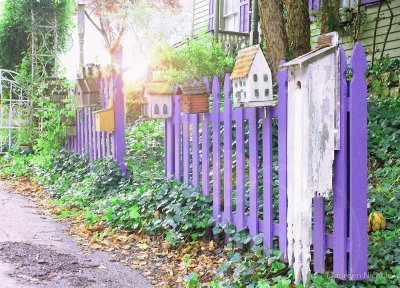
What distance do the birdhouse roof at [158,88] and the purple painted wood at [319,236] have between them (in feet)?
8.14

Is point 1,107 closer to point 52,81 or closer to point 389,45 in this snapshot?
point 52,81

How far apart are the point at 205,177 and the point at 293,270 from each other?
1.57m

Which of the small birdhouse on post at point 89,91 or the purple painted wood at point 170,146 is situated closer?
the purple painted wood at point 170,146

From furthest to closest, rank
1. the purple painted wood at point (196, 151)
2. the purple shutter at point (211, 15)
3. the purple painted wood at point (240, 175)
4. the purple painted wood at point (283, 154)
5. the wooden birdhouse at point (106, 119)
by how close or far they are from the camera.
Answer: the purple shutter at point (211, 15) < the wooden birdhouse at point (106, 119) < the purple painted wood at point (196, 151) < the purple painted wood at point (240, 175) < the purple painted wood at point (283, 154)

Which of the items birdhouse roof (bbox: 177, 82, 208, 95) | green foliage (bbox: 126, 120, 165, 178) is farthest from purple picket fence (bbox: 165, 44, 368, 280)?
green foliage (bbox: 126, 120, 165, 178)

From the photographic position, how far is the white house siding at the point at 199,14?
17.6 m

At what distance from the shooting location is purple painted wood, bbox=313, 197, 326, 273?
3293 mm

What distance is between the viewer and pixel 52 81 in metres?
10.6

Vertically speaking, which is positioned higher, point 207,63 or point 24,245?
point 207,63

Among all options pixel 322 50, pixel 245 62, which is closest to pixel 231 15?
pixel 245 62

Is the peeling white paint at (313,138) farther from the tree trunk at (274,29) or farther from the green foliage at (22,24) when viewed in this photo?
the green foliage at (22,24)

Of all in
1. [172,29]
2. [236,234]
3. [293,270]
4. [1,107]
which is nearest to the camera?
[293,270]

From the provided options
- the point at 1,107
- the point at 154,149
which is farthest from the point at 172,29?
the point at 154,149

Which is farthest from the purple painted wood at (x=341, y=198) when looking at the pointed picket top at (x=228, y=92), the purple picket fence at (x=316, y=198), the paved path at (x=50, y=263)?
the paved path at (x=50, y=263)
